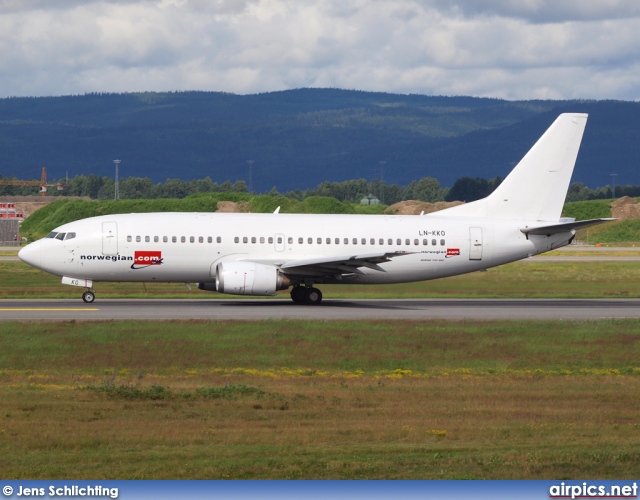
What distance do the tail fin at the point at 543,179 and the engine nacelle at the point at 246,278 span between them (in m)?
10.7

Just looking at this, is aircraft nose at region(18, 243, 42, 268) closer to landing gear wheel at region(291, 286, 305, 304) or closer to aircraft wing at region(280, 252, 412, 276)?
aircraft wing at region(280, 252, 412, 276)

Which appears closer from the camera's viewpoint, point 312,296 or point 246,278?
point 246,278

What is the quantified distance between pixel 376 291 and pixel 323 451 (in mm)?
32777

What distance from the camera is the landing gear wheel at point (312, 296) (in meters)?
44.7

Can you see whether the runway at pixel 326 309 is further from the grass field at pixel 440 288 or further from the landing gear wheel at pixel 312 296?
the grass field at pixel 440 288

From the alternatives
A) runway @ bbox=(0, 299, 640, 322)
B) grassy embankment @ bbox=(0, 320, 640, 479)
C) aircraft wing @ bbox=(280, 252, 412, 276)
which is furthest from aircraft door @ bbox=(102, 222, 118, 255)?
grassy embankment @ bbox=(0, 320, 640, 479)

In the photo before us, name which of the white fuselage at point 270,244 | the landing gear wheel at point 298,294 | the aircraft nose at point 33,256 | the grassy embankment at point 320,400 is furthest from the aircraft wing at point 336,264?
the aircraft nose at point 33,256

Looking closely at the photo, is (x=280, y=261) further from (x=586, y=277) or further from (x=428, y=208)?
(x=428, y=208)

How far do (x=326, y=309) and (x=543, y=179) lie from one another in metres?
11.7

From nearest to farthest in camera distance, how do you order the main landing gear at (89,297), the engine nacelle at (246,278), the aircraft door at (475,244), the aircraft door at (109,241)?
the engine nacelle at (246,278) < the aircraft door at (109,241) < the main landing gear at (89,297) < the aircraft door at (475,244)

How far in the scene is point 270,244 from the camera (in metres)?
43.5

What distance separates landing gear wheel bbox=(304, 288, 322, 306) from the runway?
0.30 m

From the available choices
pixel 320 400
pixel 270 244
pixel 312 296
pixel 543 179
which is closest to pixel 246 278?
pixel 270 244

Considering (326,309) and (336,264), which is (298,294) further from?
(336,264)
